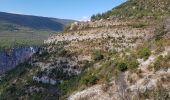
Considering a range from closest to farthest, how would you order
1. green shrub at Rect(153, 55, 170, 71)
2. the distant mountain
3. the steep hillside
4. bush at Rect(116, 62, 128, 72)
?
green shrub at Rect(153, 55, 170, 71) → the steep hillside → bush at Rect(116, 62, 128, 72) → the distant mountain

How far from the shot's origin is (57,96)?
6041 centimetres

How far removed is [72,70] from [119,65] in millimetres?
20043

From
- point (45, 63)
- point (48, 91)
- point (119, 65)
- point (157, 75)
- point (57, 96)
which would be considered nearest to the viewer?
point (157, 75)

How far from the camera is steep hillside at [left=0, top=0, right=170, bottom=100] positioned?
42406mm

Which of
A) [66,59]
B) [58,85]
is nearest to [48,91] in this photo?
[58,85]

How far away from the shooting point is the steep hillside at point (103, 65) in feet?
139

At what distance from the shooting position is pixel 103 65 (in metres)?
54.6

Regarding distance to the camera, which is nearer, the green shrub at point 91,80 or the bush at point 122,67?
the bush at point 122,67

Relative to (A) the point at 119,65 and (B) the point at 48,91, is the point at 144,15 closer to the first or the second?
(B) the point at 48,91

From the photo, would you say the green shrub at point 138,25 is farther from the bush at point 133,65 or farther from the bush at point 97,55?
the bush at point 133,65

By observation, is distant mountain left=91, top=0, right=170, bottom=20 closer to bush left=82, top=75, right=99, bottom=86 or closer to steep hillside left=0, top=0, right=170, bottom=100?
steep hillside left=0, top=0, right=170, bottom=100

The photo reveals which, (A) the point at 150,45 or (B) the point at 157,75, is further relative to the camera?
(A) the point at 150,45

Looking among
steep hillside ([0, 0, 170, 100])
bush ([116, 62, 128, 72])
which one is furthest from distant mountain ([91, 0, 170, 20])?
bush ([116, 62, 128, 72])

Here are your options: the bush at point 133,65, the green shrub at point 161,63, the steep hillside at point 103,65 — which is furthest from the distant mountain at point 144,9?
the green shrub at point 161,63
